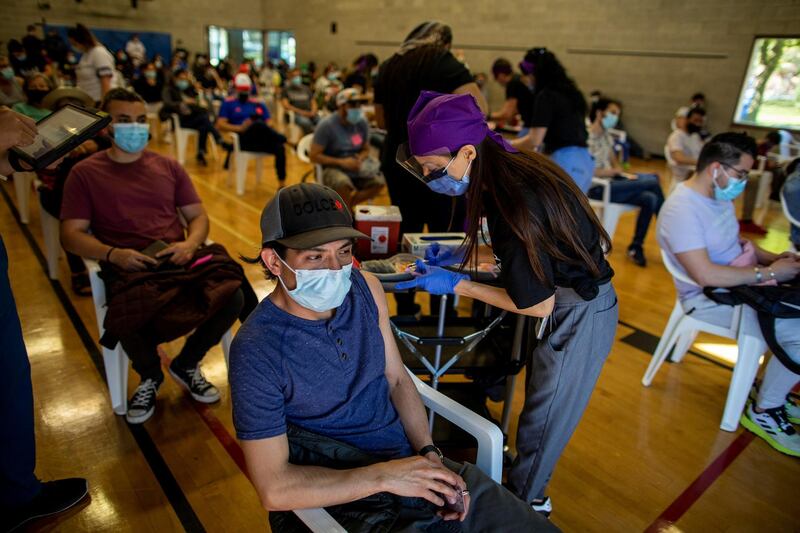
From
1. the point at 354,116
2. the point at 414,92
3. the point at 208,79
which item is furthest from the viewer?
the point at 208,79

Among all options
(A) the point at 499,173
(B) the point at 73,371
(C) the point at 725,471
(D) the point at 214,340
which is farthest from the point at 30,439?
(C) the point at 725,471

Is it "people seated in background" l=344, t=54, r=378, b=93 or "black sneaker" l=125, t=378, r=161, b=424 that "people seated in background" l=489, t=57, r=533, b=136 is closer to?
"people seated in background" l=344, t=54, r=378, b=93

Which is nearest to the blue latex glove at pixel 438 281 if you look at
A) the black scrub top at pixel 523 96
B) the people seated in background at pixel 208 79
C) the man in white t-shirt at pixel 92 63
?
the black scrub top at pixel 523 96

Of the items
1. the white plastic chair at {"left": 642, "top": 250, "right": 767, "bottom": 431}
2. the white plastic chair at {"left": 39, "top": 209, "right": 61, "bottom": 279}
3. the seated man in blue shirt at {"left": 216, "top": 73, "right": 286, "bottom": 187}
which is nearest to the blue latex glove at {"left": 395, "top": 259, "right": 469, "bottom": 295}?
the white plastic chair at {"left": 642, "top": 250, "right": 767, "bottom": 431}

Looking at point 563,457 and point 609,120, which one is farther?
point 609,120

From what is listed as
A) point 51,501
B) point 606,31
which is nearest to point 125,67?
point 606,31

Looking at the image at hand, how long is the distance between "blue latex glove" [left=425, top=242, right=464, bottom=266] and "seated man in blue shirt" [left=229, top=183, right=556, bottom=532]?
651 millimetres

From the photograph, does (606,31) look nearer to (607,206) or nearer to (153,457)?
(607,206)

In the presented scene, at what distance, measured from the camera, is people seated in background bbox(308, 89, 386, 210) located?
409 centimetres

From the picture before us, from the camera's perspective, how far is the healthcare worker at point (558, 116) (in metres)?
3.27

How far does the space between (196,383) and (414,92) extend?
1.73 metres

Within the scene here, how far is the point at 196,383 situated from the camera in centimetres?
233

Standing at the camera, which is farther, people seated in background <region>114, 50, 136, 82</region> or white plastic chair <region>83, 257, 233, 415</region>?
people seated in background <region>114, 50, 136, 82</region>

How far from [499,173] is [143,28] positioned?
17380mm
